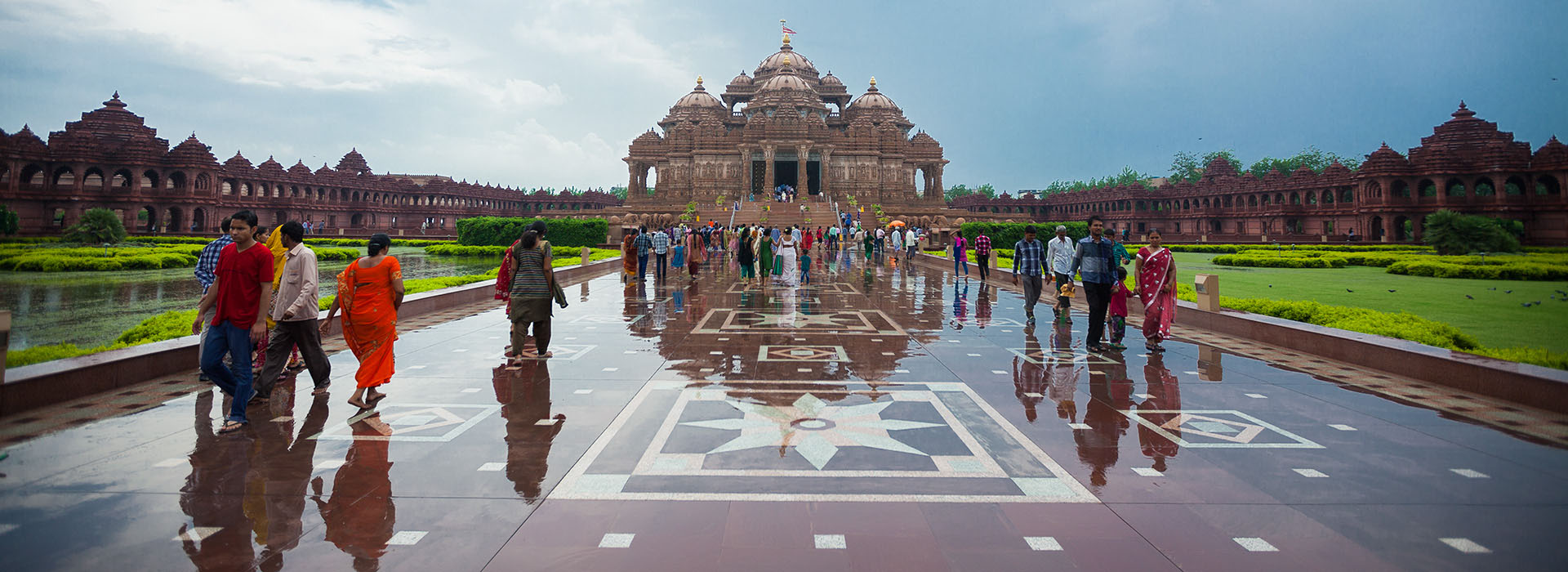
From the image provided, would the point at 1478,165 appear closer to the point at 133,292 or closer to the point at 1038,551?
the point at 1038,551

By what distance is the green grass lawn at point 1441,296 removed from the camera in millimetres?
9492

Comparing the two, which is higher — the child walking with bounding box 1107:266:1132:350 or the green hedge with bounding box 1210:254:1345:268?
the green hedge with bounding box 1210:254:1345:268

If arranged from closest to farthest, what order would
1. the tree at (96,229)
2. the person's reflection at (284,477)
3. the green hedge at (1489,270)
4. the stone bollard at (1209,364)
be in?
the person's reflection at (284,477) → the stone bollard at (1209,364) → the green hedge at (1489,270) → the tree at (96,229)

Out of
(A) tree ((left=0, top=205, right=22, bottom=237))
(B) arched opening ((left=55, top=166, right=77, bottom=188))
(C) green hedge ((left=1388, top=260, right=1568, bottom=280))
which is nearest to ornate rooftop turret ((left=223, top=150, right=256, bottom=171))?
(B) arched opening ((left=55, top=166, right=77, bottom=188))

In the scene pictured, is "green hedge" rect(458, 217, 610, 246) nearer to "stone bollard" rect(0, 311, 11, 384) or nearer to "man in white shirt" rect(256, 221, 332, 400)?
"man in white shirt" rect(256, 221, 332, 400)

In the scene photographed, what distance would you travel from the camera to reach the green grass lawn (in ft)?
31.1

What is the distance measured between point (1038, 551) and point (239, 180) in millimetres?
51331

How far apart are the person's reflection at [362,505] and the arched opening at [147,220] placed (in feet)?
128

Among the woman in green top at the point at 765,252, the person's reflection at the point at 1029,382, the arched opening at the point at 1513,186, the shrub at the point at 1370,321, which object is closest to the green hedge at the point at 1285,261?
the shrub at the point at 1370,321

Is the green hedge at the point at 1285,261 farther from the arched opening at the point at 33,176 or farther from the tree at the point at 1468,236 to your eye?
the arched opening at the point at 33,176

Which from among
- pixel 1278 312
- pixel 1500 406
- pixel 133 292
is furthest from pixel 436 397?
pixel 133 292

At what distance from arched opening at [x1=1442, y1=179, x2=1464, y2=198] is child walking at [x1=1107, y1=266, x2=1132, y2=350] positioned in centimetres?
3835

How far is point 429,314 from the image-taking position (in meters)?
11.3

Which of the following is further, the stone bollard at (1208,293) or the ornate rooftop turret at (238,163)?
the ornate rooftop turret at (238,163)
